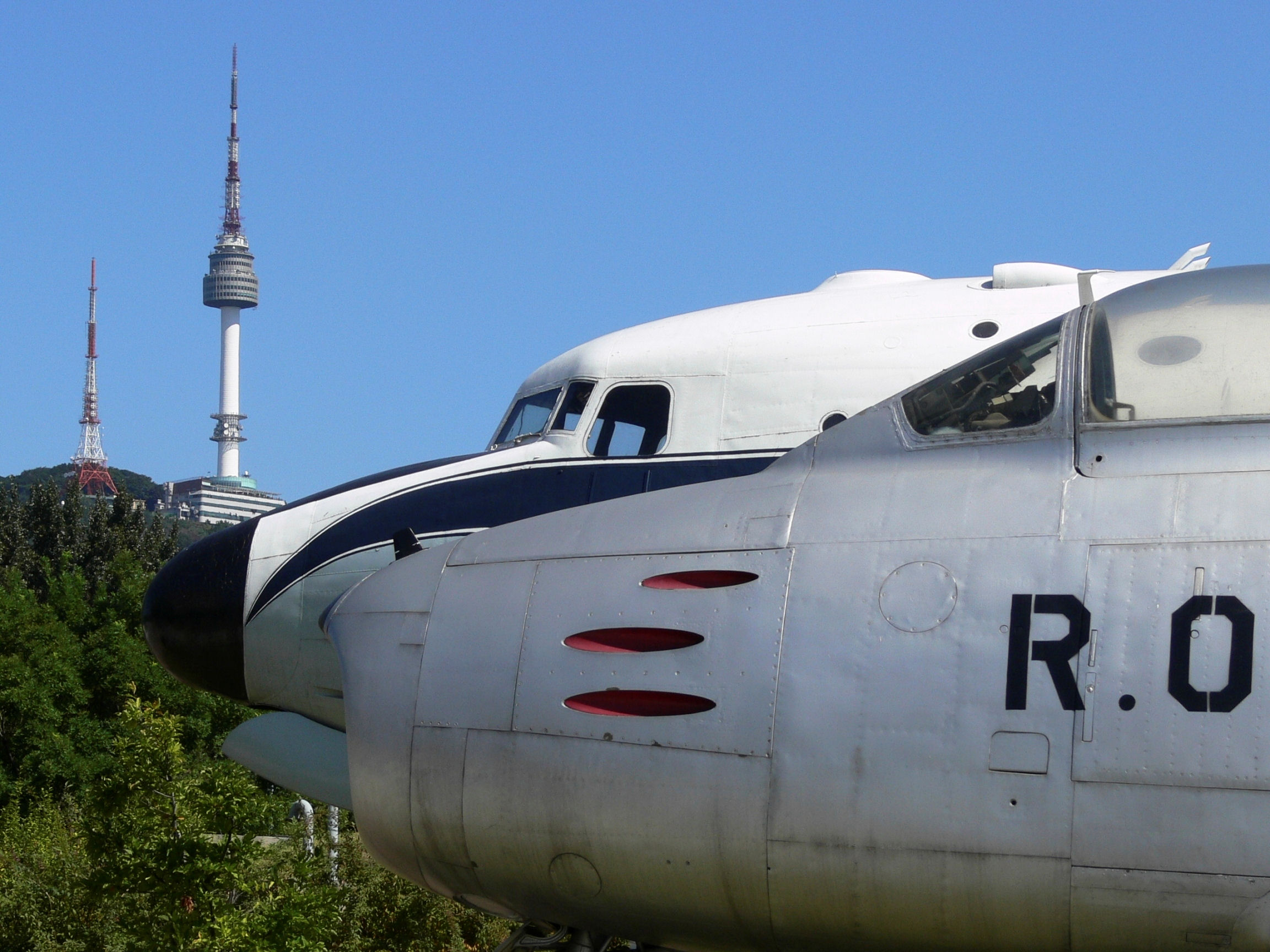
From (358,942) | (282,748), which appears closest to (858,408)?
(282,748)

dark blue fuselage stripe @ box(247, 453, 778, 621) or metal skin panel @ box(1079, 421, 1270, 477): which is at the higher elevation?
metal skin panel @ box(1079, 421, 1270, 477)

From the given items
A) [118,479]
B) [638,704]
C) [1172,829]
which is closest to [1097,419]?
[1172,829]

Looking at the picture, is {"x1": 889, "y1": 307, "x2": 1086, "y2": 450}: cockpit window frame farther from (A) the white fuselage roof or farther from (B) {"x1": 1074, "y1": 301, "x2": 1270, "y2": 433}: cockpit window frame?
(A) the white fuselage roof

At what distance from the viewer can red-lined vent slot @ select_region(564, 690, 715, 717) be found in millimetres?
5238

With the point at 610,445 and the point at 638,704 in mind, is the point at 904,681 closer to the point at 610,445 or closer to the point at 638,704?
the point at 638,704

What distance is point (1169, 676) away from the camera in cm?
475

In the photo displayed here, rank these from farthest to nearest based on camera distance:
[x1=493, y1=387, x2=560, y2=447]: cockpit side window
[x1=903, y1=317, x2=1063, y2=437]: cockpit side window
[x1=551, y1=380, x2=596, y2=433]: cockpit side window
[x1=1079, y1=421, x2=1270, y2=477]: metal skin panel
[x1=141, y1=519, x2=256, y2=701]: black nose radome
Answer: [x1=493, y1=387, x2=560, y2=447]: cockpit side window
[x1=551, y1=380, x2=596, y2=433]: cockpit side window
[x1=141, y1=519, x2=256, y2=701]: black nose radome
[x1=903, y1=317, x2=1063, y2=437]: cockpit side window
[x1=1079, y1=421, x2=1270, y2=477]: metal skin panel

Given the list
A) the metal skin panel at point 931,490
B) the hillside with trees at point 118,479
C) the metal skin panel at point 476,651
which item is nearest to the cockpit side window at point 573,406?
the metal skin panel at point 476,651

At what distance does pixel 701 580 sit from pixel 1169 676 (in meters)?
1.72

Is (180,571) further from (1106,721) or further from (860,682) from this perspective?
(1106,721)

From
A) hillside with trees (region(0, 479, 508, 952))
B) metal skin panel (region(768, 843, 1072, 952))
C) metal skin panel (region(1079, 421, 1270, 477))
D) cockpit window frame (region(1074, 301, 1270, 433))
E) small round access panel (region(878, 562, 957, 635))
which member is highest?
cockpit window frame (region(1074, 301, 1270, 433))

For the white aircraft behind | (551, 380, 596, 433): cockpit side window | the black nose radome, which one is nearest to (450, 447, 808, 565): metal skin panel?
the white aircraft behind

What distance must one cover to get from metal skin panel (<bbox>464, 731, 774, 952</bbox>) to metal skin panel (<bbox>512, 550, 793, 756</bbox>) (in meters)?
0.07

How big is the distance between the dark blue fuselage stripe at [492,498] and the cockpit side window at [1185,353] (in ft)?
15.4
